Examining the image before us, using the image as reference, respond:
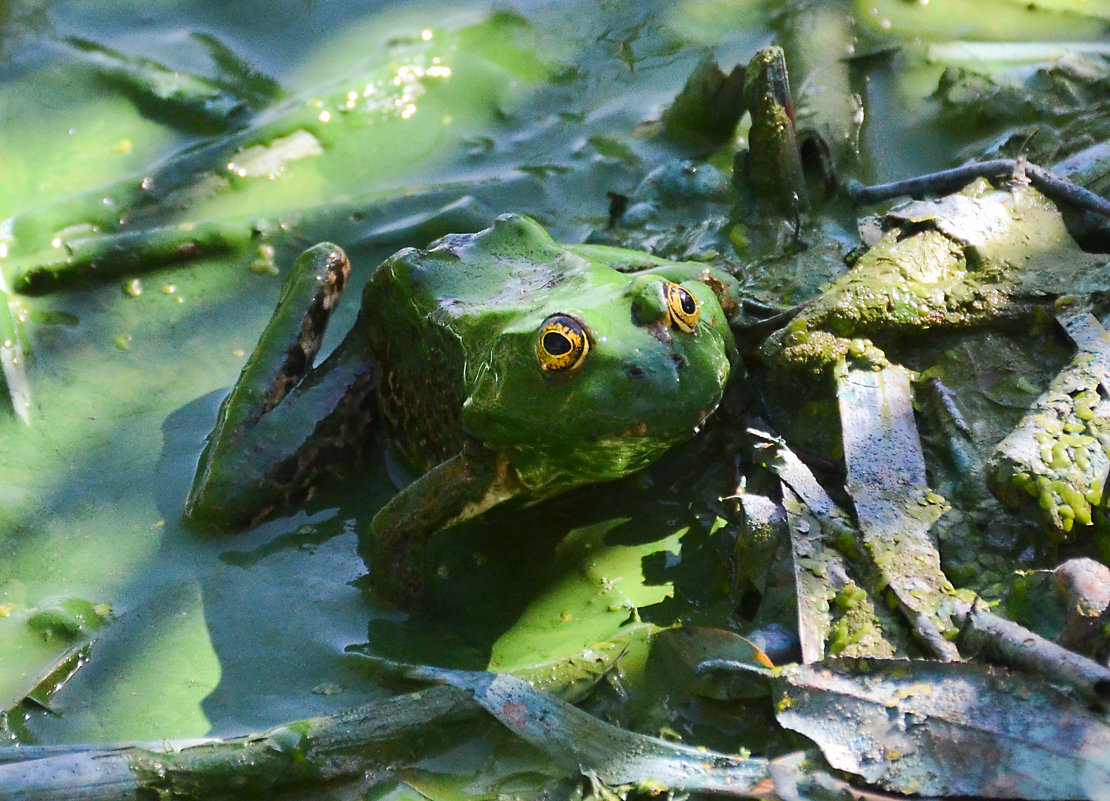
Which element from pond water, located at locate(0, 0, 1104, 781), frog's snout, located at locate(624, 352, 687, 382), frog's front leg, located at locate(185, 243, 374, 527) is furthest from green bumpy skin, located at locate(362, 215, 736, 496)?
pond water, located at locate(0, 0, 1104, 781)

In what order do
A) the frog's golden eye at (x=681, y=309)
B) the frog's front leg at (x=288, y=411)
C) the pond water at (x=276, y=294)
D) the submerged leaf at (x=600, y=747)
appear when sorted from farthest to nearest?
1. the frog's front leg at (x=288, y=411)
2. the pond water at (x=276, y=294)
3. the frog's golden eye at (x=681, y=309)
4. the submerged leaf at (x=600, y=747)

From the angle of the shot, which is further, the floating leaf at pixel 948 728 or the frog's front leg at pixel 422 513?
the frog's front leg at pixel 422 513

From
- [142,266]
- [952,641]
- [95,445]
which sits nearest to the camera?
[952,641]

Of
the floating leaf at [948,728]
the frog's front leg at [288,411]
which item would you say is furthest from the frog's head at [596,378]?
the frog's front leg at [288,411]

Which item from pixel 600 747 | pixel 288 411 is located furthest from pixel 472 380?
pixel 600 747

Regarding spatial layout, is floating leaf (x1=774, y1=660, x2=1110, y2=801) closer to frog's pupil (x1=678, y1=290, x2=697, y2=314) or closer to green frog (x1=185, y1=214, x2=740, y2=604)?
green frog (x1=185, y1=214, x2=740, y2=604)

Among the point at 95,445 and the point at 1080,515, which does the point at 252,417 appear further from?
the point at 1080,515

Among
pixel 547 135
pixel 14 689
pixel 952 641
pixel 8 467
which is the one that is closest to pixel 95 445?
pixel 8 467

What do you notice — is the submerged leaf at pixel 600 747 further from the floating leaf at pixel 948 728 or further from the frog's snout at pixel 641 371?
the frog's snout at pixel 641 371
